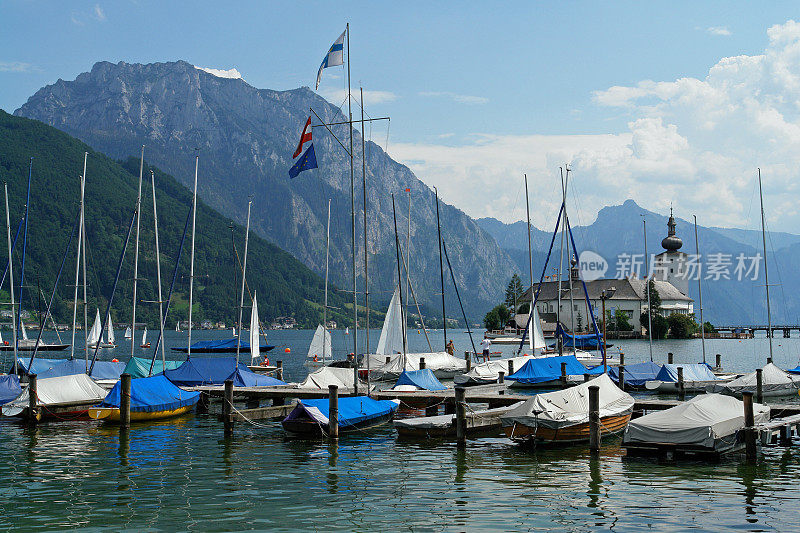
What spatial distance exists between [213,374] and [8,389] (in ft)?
40.2

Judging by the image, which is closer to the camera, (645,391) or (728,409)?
(728,409)

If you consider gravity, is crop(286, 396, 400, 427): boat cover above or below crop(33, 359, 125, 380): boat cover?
below

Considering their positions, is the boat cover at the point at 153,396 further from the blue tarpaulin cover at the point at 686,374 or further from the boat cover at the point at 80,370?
the blue tarpaulin cover at the point at 686,374

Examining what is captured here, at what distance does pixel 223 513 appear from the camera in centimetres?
2075

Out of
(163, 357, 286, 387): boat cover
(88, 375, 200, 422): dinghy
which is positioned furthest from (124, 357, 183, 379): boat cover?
(88, 375, 200, 422): dinghy

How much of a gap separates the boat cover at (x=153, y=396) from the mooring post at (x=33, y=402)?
10.2 feet

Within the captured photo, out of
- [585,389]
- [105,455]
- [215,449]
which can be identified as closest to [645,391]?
[585,389]

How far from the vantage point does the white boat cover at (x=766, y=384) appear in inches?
1932

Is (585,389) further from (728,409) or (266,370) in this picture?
(266,370)

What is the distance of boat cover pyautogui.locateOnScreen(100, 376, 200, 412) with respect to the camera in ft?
126

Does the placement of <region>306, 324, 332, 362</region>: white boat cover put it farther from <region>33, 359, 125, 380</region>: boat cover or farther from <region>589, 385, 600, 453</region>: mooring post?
<region>589, 385, 600, 453</region>: mooring post

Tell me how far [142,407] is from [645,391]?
37.8 m

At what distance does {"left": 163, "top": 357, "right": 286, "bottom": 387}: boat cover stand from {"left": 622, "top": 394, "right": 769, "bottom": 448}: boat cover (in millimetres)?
26444

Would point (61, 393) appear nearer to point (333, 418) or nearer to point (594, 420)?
point (333, 418)
